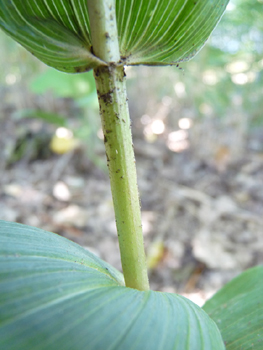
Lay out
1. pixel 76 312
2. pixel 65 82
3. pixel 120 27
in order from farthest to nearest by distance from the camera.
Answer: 1. pixel 65 82
2. pixel 120 27
3. pixel 76 312

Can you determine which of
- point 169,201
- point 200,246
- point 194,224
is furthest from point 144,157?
point 200,246

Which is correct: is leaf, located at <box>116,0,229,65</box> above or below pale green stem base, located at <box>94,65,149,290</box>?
above

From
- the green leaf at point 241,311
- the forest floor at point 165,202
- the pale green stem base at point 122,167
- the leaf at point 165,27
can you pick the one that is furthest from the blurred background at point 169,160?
the leaf at point 165,27

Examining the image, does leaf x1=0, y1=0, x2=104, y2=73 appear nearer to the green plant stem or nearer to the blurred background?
the green plant stem

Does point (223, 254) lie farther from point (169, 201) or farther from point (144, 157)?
point (144, 157)

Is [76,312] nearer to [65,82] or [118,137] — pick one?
[118,137]

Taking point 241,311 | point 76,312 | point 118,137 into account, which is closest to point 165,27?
point 118,137

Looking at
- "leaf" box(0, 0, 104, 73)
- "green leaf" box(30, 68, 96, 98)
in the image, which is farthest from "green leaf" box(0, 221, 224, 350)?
"green leaf" box(30, 68, 96, 98)
